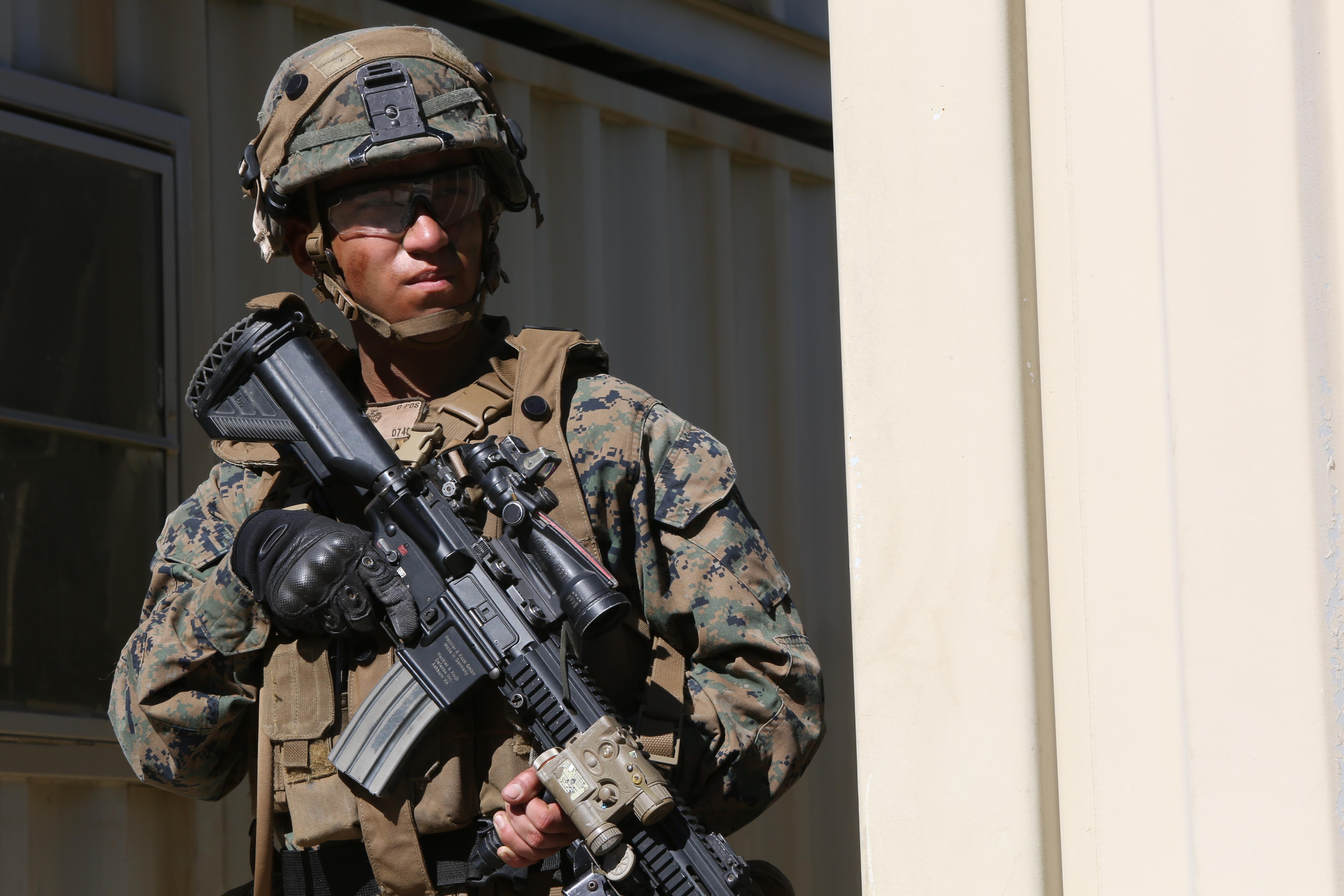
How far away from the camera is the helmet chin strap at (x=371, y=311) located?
248 centimetres

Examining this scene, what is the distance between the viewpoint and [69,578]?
11.6ft

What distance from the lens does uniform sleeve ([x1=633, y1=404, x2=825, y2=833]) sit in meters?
2.32

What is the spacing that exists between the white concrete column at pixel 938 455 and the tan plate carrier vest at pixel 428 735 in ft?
2.52

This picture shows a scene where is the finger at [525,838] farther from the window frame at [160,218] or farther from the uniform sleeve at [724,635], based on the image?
the window frame at [160,218]

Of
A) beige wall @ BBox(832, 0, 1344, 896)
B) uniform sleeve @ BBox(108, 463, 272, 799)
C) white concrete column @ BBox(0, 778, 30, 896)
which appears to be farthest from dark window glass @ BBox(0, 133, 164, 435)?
beige wall @ BBox(832, 0, 1344, 896)

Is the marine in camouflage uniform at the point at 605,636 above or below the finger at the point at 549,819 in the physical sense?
above

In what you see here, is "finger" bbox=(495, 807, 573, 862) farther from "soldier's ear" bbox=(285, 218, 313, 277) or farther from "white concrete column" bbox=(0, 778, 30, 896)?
"white concrete column" bbox=(0, 778, 30, 896)

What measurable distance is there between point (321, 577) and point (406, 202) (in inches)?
24.2

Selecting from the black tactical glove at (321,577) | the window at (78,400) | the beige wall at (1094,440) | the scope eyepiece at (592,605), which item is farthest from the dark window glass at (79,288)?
the beige wall at (1094,440)

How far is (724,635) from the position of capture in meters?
2.32

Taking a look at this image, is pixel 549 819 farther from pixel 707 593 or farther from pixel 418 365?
pixel 418 365

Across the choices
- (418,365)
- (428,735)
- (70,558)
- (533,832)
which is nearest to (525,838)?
(533,832)

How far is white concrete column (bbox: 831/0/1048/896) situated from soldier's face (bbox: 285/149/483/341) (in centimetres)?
100

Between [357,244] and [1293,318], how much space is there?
5.09 feet
